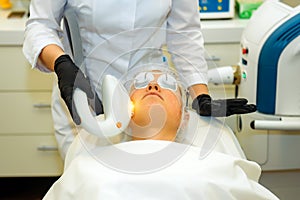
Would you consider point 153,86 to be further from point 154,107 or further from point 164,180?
point 164,180

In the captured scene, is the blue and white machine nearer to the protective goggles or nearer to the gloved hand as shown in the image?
the protective goggles

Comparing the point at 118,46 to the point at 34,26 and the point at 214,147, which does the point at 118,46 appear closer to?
the point at 34,26

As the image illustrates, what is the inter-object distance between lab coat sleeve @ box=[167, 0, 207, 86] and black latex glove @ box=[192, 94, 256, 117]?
0.32ft

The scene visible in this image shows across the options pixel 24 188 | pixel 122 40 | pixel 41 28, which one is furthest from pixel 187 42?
pixel 24 188

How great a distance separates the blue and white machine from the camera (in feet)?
5.63

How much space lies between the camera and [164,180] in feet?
3.95

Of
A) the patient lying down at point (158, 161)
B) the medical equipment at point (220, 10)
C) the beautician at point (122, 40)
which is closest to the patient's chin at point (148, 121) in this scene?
the patient lying down at point (158, 161)

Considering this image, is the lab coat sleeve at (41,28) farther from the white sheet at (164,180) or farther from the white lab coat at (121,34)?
the white sheet at (164,180)

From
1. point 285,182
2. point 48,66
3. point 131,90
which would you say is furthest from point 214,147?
A: point 285,182

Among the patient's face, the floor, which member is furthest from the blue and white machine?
the floor

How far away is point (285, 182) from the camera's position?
2232 millimetres

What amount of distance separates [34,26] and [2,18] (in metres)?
1.08

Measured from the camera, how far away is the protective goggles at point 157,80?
1.46 meters

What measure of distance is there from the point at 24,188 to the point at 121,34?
1.50m
